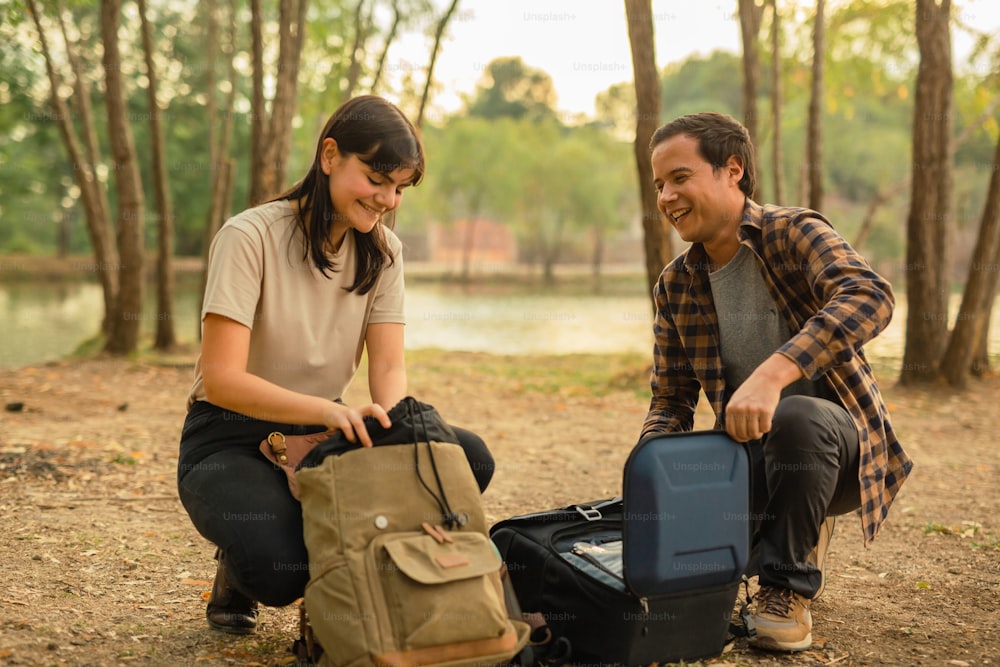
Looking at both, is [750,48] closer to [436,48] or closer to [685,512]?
[436,48]

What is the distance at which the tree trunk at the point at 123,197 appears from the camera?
32.9ft

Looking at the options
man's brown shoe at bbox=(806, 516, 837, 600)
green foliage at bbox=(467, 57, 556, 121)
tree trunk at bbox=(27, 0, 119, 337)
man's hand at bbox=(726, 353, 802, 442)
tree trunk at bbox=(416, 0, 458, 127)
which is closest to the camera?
man's hand at bbox=(726, 353, 802, 442)

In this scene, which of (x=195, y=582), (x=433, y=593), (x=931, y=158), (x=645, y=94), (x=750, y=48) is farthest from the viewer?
(x=750, y=48)

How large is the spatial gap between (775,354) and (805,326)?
0.14 m

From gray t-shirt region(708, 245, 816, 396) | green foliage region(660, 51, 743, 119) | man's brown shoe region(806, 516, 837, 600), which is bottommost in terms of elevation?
man's brown shoe region(806, 516, 837, 600)

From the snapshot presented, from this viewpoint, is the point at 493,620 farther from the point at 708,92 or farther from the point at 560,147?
the point at 708,92

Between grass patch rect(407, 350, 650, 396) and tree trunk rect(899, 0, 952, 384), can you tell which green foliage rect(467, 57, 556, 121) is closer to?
grass patch rect(407, 350, 650, 396)

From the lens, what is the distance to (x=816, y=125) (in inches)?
416

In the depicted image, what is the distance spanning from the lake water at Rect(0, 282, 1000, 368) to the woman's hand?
438 inches

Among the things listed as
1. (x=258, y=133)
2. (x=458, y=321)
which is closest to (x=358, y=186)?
(x=258, y=133)

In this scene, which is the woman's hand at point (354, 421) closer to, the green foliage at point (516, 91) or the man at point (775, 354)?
the man at point (775, 354)

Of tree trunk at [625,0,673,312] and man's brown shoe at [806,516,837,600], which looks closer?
man's brown shoe at [806,516,837,600]

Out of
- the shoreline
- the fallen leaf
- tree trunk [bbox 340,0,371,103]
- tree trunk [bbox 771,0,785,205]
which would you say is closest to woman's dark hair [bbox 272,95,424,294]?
the fallen leaf

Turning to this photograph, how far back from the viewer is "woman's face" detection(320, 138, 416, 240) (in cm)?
288
